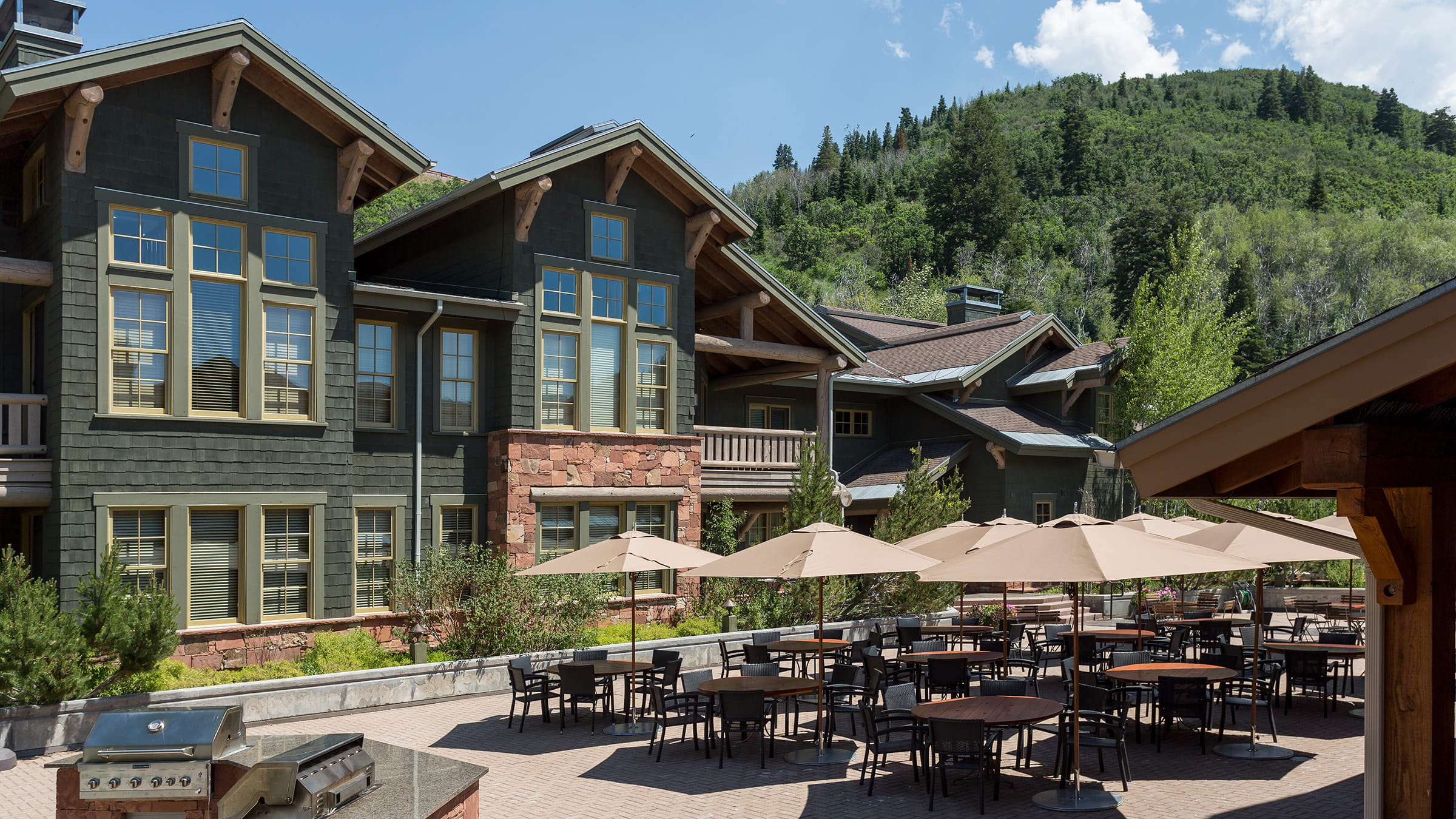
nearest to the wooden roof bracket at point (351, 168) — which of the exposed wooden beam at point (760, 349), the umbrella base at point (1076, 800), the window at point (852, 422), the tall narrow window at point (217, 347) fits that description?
the tall narrow window at point (217, 347)

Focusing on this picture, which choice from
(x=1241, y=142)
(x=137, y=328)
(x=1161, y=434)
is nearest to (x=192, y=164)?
(x=137, y=328)

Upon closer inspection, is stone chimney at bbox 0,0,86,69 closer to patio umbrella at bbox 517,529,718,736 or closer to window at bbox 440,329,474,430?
window at bbox 440,329,474,430

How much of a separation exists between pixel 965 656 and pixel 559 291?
Result: 1048cm

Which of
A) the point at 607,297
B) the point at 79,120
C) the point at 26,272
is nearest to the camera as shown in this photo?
the point at 79,120

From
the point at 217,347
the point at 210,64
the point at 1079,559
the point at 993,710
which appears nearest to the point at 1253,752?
the point at 993,710

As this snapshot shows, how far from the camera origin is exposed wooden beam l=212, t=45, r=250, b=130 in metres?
17.0

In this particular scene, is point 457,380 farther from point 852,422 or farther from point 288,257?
point 852,422

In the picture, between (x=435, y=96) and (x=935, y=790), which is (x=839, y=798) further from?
(x=435, y=96)

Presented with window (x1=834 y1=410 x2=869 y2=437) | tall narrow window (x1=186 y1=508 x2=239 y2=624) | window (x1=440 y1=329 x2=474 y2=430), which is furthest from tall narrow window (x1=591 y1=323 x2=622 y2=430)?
window (x1=834 y1=410 x2=869 y2=437)

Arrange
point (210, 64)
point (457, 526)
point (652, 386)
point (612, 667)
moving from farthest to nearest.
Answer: point (652, 386) < point (457, 526) < point (210, 64) < point (612, 667)

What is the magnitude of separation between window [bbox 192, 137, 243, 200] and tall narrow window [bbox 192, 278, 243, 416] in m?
1.43

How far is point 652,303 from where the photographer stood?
2236 centimetres

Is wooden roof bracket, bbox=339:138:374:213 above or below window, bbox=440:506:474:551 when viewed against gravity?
above

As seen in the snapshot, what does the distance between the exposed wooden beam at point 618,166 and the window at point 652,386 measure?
9.67 feet
